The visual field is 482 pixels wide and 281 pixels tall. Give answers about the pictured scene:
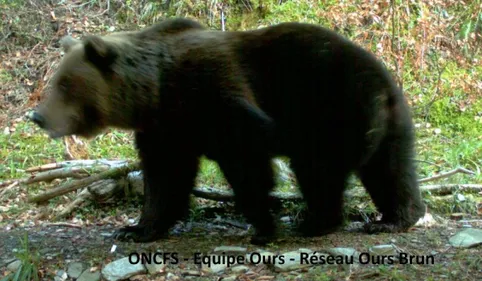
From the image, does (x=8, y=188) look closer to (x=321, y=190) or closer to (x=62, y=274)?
(x=62, y=274)

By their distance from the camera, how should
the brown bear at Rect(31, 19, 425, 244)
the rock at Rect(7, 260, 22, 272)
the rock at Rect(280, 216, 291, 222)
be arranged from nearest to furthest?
the rock at Rect(7, 260, 22, 272) → the brown bear at Rect(31, 19, 425, 244) → the rock at Rect(280, 216, 291, 222)

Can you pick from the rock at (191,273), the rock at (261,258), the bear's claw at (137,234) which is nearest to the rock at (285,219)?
the bear's claw at (137,234)

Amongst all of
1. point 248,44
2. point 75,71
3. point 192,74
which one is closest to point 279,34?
point 248,44

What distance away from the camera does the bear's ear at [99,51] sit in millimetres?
4219

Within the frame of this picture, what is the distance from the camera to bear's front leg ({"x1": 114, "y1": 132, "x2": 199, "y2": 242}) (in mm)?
4645

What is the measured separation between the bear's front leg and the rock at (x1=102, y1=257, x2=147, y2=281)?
0.60m

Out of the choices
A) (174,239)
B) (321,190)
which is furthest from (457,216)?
(174,239)

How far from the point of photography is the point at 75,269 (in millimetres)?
4145

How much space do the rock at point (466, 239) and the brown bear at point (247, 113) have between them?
49 cm

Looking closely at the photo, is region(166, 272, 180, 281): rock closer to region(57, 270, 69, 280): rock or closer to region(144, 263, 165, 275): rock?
region(144, 263, 165, 275): rock

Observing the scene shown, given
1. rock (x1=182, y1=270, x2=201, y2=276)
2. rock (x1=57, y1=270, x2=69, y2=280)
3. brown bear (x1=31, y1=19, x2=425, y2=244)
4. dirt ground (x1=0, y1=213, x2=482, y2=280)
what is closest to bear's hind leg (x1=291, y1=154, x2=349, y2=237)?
brown bear (x1=31, y1=19, x2=425, y2=244)

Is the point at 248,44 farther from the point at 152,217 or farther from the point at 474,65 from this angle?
the point at 474,65

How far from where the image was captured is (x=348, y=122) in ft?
15.2

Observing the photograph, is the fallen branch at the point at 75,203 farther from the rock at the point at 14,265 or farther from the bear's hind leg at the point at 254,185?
the bear's hind leg at the point at 254,185
